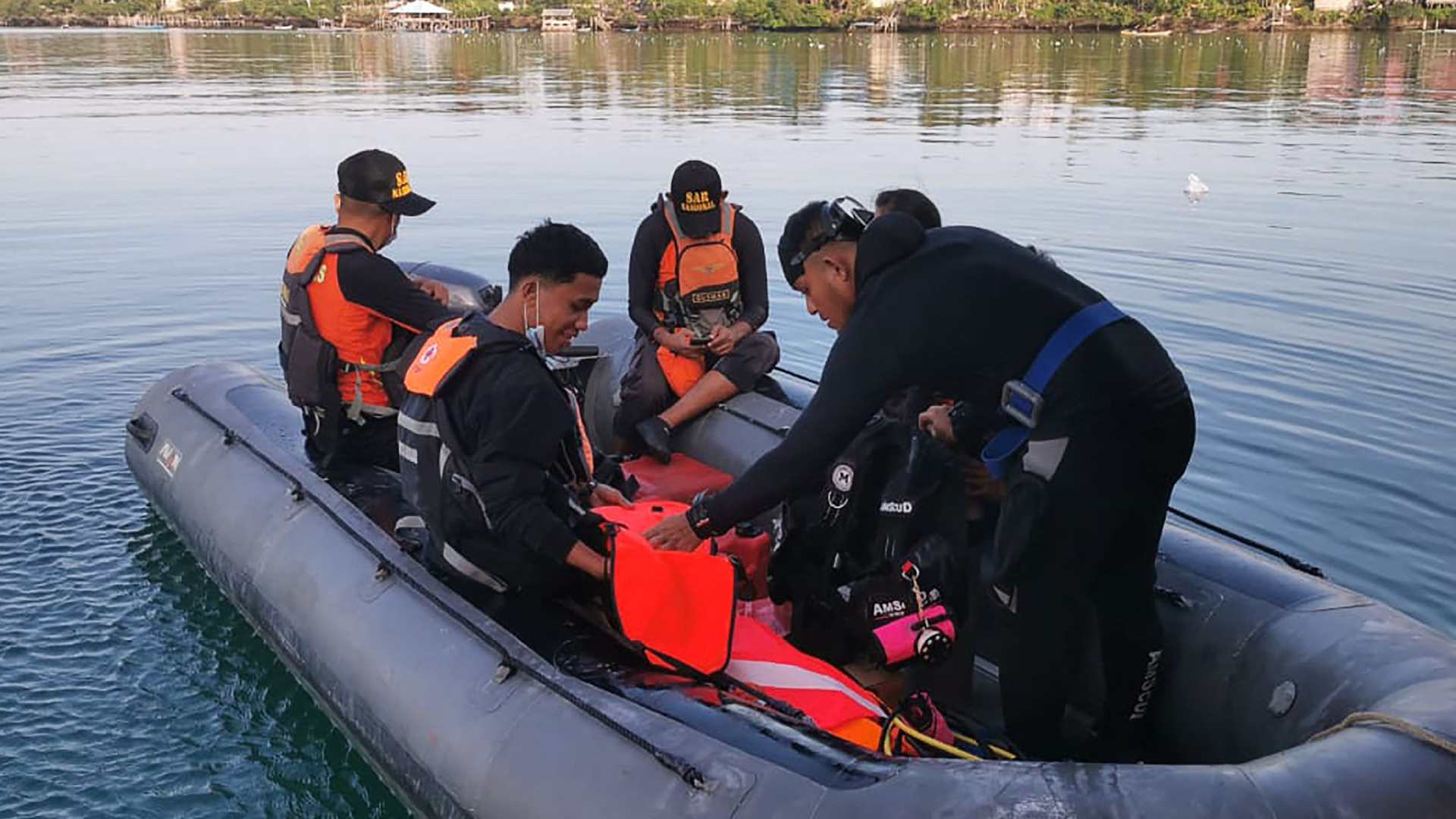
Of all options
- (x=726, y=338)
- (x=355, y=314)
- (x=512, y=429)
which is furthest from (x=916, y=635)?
(x=355, y=314)

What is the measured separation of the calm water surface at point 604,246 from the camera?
15.2ft

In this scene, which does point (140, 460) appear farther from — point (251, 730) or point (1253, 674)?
point (1253, 674)

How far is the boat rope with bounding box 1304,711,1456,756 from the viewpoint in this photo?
2.47 m

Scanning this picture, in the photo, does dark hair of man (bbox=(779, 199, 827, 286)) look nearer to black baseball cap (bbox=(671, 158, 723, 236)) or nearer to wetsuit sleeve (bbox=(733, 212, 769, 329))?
black baseball cap (bbox=(671, 158, 723, 236))

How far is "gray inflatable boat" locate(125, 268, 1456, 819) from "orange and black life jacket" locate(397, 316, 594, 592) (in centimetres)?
19

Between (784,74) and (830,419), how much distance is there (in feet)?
116

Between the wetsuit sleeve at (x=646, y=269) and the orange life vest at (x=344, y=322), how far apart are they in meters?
1.36

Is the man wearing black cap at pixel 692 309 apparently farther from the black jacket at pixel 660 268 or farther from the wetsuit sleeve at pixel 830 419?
the wetsuit sleeve at pixel 830 419

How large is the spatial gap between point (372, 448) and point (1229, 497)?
4.40 m

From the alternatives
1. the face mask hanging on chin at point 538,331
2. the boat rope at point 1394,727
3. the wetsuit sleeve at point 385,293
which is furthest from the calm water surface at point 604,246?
the boat rope at point 1394,727

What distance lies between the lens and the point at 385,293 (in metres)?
4.75

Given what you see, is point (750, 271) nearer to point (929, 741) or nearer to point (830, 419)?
point (830, 419)

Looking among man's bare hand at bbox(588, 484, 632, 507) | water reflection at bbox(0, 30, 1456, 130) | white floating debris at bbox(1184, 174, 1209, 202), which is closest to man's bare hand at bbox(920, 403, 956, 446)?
man's bare hand at bbox(588, 484, 632, 507)

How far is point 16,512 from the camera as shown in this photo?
5.89 m
